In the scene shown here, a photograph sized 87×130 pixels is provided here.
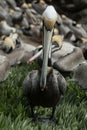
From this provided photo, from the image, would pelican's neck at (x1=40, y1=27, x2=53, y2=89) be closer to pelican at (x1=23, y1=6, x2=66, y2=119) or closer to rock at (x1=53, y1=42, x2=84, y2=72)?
pelican at (x1=23, y1=6, x2=66, y2=119)

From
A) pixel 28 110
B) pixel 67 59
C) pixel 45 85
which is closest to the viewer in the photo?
pixel 45 85

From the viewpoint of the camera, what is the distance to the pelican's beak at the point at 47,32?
19.2 feet

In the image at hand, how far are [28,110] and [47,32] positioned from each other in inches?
54.5

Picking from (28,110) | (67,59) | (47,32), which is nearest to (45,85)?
(47,32)

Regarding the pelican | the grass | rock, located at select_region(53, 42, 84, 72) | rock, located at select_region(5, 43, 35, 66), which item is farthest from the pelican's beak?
rock, located at select_region(5, 43, 35, 66)

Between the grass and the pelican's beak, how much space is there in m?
0.53

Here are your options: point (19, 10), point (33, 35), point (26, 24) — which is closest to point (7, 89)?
point (33, 35)

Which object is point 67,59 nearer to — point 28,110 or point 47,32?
point 28,110

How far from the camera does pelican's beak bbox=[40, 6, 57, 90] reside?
5859mm

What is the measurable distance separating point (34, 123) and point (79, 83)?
142 cm

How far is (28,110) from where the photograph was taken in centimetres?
693

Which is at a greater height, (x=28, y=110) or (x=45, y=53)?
(x=45, y=53)

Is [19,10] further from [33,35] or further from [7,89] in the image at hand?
[7,89]

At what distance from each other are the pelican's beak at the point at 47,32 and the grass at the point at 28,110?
528mm
